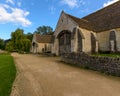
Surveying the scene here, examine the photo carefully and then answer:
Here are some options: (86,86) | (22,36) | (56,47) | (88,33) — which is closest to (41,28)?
(22,36)

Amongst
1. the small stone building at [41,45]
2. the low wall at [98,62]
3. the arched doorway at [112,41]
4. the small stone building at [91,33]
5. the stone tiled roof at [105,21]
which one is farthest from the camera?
the small stone building at [41,45]

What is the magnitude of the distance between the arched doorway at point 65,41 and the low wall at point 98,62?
9.17 meters

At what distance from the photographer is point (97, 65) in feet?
37.2

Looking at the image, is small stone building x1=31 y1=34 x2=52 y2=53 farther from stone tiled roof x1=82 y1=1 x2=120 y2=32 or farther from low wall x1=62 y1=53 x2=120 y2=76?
low wall x1=62 y1=53 x2=120 y2=76

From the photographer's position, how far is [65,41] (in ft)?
83.1

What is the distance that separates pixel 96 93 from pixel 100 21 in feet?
67.2

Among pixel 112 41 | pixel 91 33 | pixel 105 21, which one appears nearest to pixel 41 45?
pixel 91 33

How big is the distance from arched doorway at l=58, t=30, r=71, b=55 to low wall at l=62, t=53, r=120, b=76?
9.17 metres

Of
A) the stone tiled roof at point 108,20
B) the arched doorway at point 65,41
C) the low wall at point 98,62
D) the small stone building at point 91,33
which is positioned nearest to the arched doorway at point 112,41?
the small stone building at point 91,33

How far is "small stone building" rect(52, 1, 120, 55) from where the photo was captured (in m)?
20.3

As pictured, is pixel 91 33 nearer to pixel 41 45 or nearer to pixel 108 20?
pixel 108 20

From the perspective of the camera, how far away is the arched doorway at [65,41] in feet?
80.1

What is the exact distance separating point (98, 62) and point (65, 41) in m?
14.4

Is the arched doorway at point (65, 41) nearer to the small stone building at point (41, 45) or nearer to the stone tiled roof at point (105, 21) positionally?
the stone tiled roof at point (105, 21)
